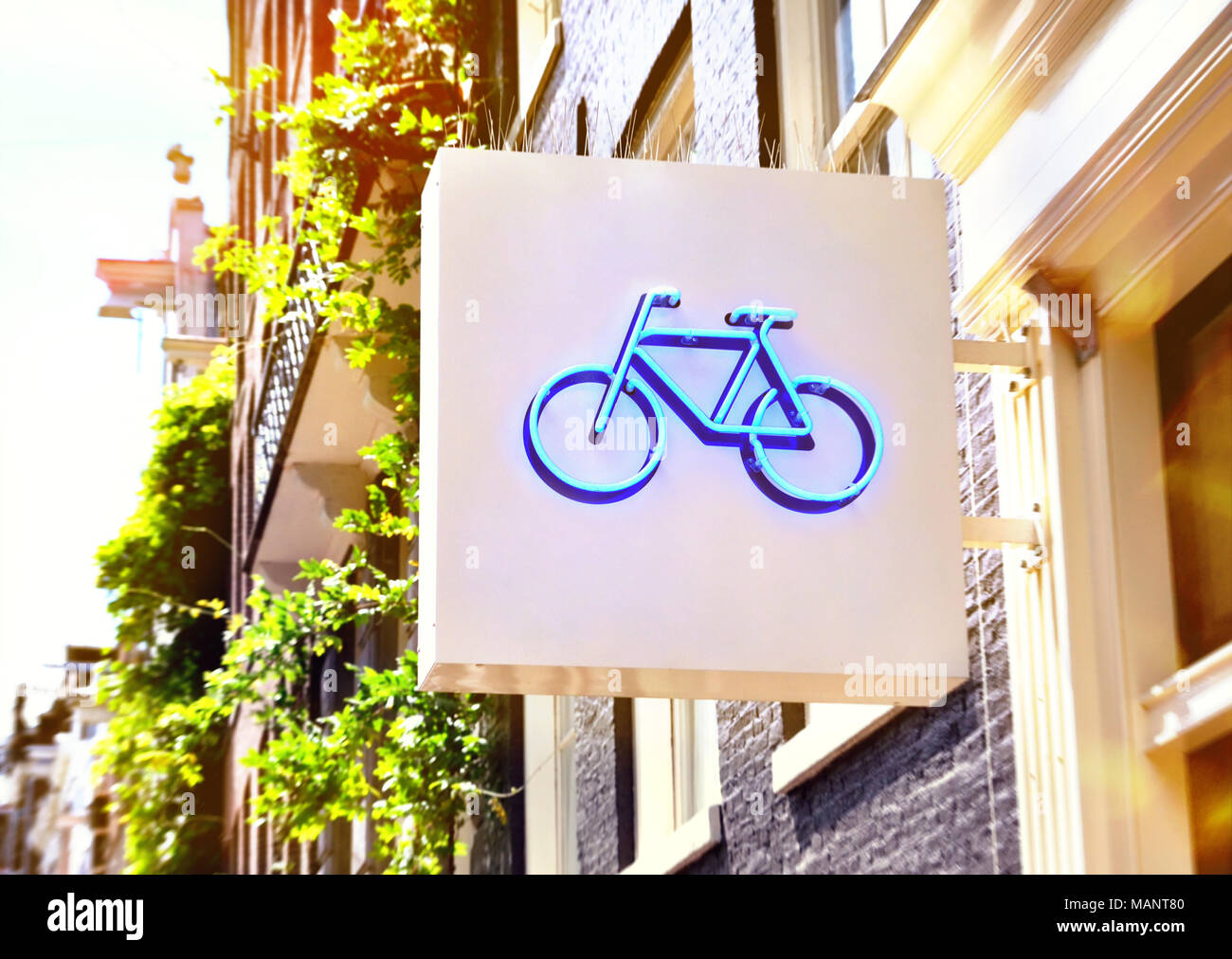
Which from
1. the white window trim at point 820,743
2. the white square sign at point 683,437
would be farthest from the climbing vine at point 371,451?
the white square sign at point 683,437

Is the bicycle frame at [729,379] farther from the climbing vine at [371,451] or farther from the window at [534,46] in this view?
the window at [534,46]

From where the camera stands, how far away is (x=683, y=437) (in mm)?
4414

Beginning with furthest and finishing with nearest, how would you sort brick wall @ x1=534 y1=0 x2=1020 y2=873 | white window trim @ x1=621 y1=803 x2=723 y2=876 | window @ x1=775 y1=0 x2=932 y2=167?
white window trim @ x1=621 y1=803 x2=723 y2=876
window @ x1=775 y1=0 x2=932 y2=167
brick wall @ x1=534 y1=0 x2=1020 y2=873

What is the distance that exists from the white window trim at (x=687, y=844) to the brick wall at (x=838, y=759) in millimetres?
61

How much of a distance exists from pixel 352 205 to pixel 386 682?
3042 millimetres

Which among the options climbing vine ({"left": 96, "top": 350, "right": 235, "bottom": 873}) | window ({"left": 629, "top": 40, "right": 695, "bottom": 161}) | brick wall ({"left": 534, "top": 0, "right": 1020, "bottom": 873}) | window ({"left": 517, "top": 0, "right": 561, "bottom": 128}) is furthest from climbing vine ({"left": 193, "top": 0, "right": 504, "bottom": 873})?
climbing vine ({"left": 96, "top": 350, "right": 235, "bottom": 873})

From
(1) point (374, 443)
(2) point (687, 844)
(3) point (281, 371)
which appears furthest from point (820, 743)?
(3) point (281, 371)

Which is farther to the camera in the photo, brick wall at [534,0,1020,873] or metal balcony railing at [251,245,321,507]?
metal balcony railing at [251,245,321,507]

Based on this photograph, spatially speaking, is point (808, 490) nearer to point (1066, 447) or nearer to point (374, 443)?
point (1066, 447)

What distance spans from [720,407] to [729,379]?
0.09 meters

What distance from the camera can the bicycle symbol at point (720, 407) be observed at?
4.33 m

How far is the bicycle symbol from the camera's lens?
4.33 m

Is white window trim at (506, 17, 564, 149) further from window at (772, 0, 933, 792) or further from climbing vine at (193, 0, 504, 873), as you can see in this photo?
window at (772, 0, 933, 792)
